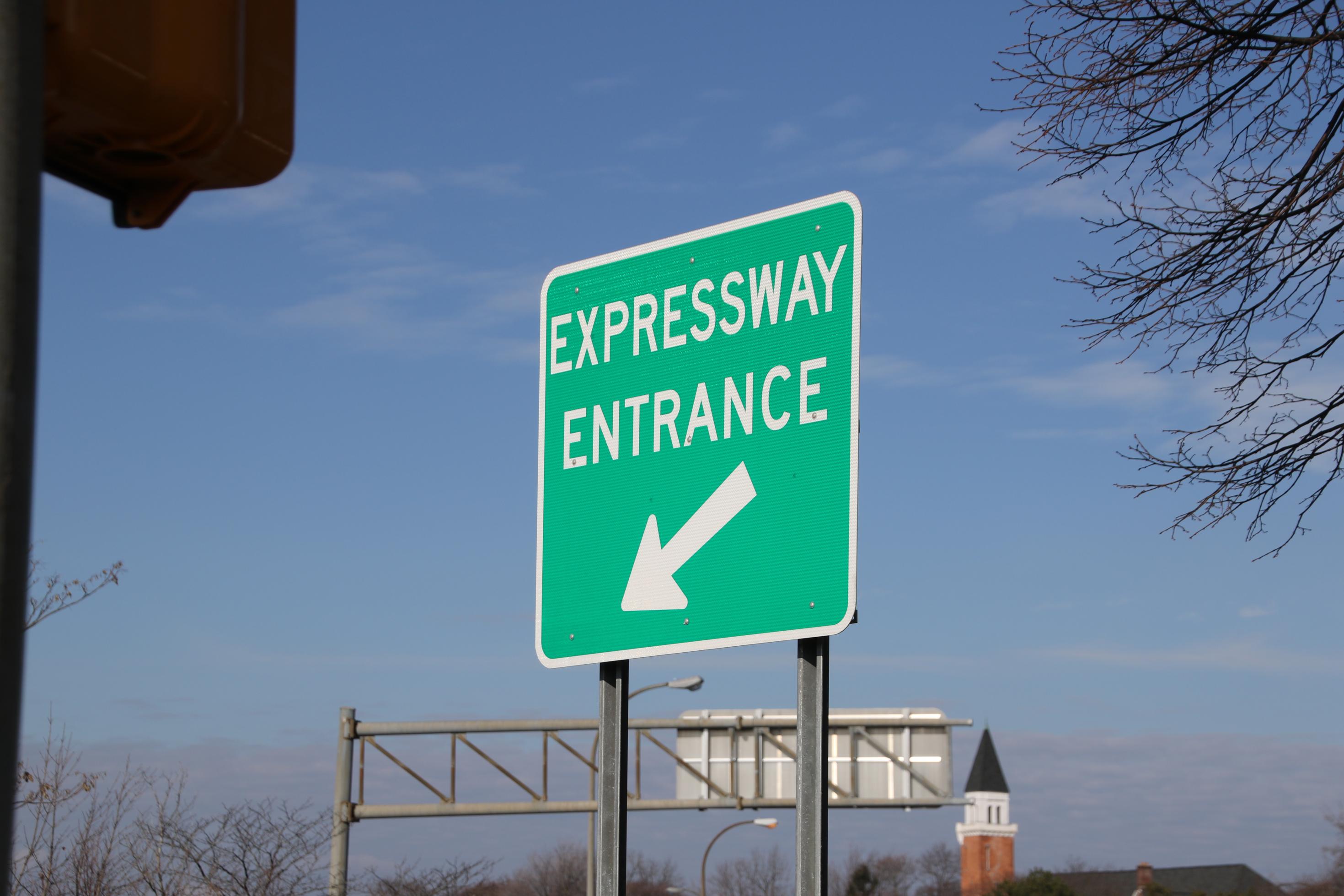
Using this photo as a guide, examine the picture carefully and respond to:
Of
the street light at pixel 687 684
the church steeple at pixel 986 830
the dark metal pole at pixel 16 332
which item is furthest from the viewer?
the church steeple at pixel 986 830

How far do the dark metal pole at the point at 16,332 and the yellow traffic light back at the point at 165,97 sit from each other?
10cm

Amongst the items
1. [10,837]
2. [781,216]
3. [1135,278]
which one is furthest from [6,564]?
[1135,278]

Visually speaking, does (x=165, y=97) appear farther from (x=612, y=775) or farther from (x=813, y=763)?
(x=612, y=775)

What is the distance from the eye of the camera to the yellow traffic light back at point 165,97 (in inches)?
76.2

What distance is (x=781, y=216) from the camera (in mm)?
3773

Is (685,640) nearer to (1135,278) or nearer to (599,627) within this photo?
(599,627)

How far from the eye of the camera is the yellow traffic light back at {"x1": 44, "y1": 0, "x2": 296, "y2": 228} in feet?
6.35

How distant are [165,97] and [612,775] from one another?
2.32 meters

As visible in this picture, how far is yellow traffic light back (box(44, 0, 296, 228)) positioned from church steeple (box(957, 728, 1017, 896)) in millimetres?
147420

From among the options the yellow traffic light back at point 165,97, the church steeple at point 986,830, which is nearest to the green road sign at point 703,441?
the yellow traffic light back at point 165,97

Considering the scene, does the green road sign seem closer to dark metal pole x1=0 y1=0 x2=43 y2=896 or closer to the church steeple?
dark metal pole x1=0 y1=0 x2=43 y2=896

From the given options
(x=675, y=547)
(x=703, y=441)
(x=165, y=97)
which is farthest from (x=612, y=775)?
(x=165, y=97)

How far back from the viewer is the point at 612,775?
12.7ft

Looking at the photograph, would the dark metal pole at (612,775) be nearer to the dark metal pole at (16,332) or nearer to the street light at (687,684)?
the dark metal pole at (16,332)
